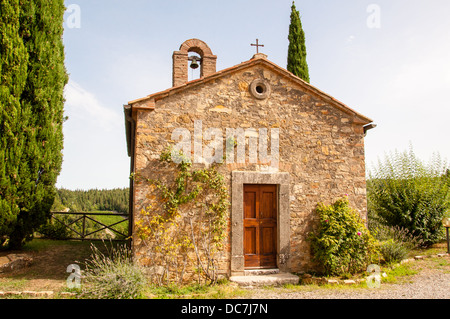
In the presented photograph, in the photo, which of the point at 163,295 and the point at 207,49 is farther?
the point at 207,49

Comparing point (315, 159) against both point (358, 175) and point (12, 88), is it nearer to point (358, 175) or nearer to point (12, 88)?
point (358, 175)

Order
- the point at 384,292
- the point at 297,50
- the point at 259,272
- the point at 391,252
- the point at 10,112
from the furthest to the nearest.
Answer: the point at 297,50, the point at 391,252, the point at 10,112, the point at 259,272, the point at 384,292

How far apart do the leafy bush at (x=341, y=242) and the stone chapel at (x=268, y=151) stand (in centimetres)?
29

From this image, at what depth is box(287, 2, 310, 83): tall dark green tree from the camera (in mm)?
12961

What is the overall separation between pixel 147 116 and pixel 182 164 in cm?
123

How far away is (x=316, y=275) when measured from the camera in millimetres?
6633

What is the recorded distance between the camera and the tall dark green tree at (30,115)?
7.39 meters

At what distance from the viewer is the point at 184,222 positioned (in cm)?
627

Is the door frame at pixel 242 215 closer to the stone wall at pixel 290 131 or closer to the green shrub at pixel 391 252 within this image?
the stone wall at pixel 290 131

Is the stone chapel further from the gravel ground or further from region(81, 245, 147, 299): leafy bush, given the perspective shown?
the gravel ground
